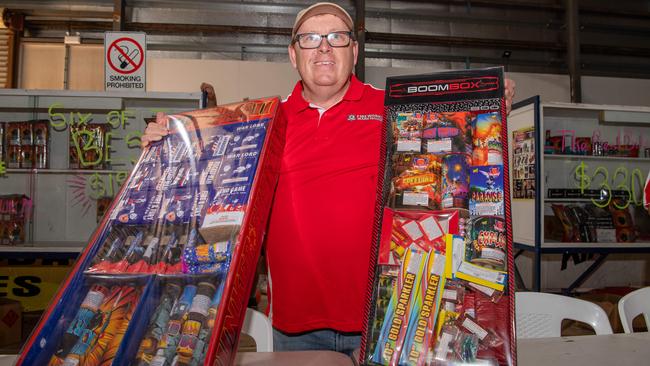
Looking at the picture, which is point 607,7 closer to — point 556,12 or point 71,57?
point 556,12

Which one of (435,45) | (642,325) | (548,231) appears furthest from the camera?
(435,45)

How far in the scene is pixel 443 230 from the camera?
1.06 meters

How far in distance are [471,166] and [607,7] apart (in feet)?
23.0

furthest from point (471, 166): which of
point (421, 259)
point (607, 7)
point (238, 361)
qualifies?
point (607, 7)

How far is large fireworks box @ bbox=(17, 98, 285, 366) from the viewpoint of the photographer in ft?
2.88

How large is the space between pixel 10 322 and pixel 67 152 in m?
1.46

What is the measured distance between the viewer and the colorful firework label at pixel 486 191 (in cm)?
104

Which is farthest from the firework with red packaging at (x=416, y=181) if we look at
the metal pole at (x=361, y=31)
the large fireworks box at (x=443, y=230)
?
the metal pole at (x=361, y=31)

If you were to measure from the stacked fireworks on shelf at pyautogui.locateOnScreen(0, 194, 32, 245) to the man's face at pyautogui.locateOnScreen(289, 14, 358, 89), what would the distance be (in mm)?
3362

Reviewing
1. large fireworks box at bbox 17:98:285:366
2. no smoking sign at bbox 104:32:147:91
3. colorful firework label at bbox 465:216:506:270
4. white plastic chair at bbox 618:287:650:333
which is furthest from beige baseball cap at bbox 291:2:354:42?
no smoking sign at bbox 104:32:147:91

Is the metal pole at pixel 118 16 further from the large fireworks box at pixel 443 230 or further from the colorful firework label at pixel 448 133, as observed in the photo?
the colorful firework label at pixel 448 133

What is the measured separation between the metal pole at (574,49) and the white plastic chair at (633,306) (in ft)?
15.9

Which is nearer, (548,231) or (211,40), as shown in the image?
(548,231)

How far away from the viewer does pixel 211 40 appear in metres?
5.91
